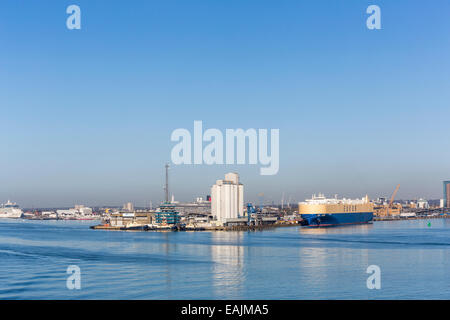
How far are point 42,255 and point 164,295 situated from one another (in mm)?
7144

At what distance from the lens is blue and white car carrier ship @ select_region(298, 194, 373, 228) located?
29.9 m

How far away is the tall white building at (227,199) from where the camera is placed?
A: 33594 millimetres

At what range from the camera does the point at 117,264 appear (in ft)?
37.5

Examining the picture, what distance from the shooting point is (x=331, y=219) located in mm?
30562

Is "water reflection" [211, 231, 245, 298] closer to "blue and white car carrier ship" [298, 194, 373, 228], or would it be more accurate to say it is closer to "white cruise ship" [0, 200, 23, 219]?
"blue and white car carrier ship" [298, 194, 373, 228]

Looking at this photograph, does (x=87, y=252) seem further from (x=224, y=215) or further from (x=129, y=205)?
(x=129, y=205)

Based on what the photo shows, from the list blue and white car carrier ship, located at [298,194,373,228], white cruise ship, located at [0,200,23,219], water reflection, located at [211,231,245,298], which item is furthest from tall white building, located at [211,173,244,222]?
white cruise ship, located at [0,200,23,219]

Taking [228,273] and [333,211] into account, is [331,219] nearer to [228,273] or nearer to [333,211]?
[333,211]

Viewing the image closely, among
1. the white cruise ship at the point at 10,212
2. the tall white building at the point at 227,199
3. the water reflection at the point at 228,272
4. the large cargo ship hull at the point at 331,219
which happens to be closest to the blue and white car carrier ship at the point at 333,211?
the large cargo ship hull at the point at 331,219

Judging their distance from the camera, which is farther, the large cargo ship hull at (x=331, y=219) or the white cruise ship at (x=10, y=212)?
the white cruise ship at (x=10, y=212)

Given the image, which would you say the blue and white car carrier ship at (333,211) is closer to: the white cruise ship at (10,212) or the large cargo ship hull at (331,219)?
the large cargo ship hull at (331,219)

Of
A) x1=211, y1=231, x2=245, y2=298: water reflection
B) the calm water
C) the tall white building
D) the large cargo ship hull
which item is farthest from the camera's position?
the tall white building
